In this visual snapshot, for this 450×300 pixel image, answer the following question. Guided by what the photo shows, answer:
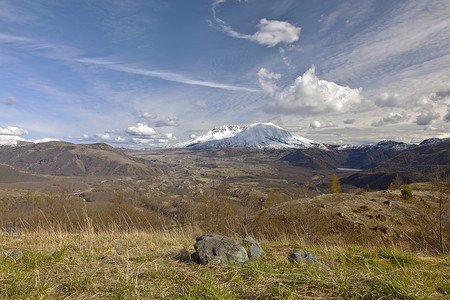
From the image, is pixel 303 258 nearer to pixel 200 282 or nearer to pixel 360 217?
pixel 200 282

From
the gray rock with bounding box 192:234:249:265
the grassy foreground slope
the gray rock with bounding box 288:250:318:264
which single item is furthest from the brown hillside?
the grassy foreground slope

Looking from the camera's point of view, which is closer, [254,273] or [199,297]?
[199,297]

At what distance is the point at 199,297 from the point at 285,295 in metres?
1.07

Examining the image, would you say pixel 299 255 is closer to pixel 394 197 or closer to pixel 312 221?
pixel 312 221

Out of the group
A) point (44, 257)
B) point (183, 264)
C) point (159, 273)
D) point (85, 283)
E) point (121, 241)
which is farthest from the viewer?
point (121, 241)

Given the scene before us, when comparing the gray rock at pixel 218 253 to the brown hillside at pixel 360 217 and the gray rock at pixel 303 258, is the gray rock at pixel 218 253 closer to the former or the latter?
the gray rock at pixel 303 258

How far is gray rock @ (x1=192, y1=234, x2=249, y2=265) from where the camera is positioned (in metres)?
4.04

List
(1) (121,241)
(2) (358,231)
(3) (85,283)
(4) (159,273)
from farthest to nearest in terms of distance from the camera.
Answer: (2) (358,231)
(1) (121,241)
(4) (159,273)
(3) (85,283)

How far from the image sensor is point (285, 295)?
8.61ft

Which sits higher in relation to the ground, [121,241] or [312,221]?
[121,241]

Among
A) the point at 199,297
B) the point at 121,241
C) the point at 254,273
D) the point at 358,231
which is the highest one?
the point at 199,297

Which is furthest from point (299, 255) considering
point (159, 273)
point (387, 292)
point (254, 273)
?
point (159, 273)

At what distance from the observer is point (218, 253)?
4.17 meters

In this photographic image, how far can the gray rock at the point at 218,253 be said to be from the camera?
4043mm
